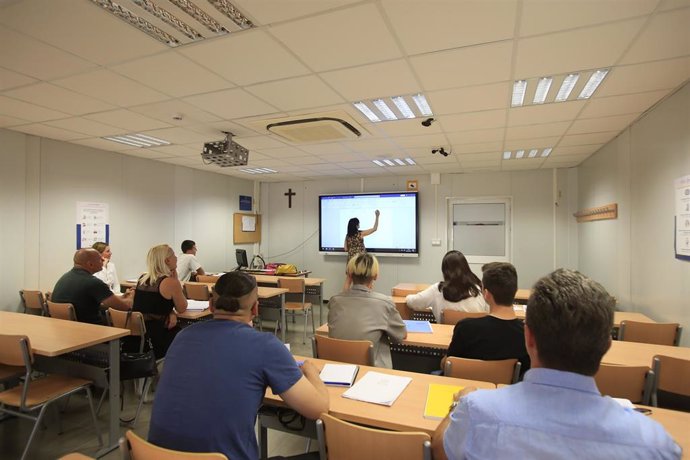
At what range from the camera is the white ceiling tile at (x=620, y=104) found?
307 cm

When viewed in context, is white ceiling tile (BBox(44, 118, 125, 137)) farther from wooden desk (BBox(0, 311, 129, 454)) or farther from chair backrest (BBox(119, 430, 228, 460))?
chair backrest (BBox(119, 430, 228, 460))

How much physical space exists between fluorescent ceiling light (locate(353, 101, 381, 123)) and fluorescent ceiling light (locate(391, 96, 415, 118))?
0.28 m

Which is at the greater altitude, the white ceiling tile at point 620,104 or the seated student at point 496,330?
the white ceiling tile at point 620,104

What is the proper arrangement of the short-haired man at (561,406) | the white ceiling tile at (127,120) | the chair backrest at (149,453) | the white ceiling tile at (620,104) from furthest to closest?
the white ceiling tile at (127,120)
the white ceiling tile at (620,104)
the chair backrest at (149,453)
the short-haired man at (561,406)

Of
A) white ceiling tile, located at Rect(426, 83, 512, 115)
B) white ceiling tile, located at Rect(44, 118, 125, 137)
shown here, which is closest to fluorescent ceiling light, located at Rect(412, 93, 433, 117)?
white ceiling tile, located at Rect(426, 83, 512, 115)

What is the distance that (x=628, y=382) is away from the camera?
5.96ft

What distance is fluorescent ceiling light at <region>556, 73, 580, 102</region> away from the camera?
8.98 feet

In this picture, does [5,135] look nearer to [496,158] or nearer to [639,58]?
[639,58]

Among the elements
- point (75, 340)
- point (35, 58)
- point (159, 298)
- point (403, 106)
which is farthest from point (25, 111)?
point (403, 106)

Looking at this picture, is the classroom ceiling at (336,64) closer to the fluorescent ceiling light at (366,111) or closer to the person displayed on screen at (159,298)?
the fluorescent ceiling light at (366,111)

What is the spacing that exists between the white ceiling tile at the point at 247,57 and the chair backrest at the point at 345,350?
1874mm

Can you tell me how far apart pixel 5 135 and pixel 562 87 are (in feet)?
19.3

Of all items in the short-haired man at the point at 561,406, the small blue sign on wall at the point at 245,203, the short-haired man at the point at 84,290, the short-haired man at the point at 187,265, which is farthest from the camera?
the small blue sign on wall at the point at 245,203

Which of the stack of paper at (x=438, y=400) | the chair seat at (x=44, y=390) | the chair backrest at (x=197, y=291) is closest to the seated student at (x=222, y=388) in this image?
the stack of paper at (x=438, y=400)
